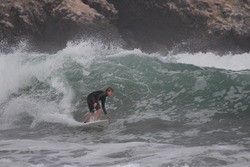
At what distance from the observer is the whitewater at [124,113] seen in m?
7.12

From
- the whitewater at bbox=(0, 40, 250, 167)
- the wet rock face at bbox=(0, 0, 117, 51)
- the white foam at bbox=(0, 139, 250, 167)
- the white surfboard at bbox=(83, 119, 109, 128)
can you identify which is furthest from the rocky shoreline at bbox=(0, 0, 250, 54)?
the white foam at bbox=(0, 139, 250, 167)

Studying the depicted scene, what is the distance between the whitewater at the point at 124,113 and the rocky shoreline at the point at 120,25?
1187 cm

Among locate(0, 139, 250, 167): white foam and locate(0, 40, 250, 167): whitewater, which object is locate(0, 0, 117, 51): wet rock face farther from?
locate(0, 139, 250, 167): white foam

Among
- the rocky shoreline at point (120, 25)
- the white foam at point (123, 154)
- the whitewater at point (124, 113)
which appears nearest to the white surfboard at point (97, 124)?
the whitewater at point (124, 113)

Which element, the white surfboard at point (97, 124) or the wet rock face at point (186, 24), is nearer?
the white surfboard at point (97, 124)

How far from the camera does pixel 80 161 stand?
6836 millimetres

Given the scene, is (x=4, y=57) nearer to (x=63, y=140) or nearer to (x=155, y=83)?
(x=155, y=83)

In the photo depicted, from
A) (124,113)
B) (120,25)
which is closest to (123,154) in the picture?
(124,113)

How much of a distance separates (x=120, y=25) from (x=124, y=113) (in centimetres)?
2047

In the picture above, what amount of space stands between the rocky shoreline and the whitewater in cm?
1187

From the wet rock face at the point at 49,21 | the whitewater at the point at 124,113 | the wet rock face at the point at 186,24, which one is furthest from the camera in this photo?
the wet rock face at the point at 49,21

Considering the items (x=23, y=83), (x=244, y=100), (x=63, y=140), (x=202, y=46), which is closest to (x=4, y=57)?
(x=23, y=83)

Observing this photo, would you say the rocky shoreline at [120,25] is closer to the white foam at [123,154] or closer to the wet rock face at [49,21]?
the wet rock face at [49,21]

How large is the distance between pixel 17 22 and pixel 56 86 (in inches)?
650
